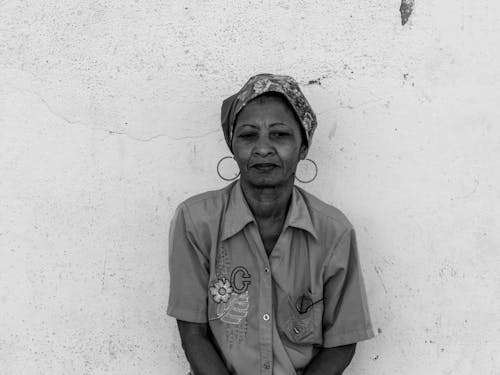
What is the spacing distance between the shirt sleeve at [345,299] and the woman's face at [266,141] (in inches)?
13.8

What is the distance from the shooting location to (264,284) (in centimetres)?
219

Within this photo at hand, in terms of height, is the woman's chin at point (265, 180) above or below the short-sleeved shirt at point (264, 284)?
above

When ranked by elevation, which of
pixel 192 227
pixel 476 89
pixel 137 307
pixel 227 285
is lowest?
pixel 137 307

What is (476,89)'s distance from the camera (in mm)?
2410

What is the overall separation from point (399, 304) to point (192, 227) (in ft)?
2.98

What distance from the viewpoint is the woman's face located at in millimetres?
2092

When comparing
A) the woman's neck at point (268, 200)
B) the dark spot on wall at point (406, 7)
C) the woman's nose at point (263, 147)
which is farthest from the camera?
the dark spot on wall at point (406, 7)

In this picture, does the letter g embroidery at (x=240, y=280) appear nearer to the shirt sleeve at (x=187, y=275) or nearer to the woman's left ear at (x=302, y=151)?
the shirt sleeve at (x=187, y=275)

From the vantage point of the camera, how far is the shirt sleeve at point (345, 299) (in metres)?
2.21

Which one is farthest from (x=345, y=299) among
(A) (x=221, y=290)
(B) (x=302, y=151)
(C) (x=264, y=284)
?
(B) (x=302, y=151)

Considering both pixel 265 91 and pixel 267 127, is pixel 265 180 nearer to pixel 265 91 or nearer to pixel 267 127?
pixel 267 127

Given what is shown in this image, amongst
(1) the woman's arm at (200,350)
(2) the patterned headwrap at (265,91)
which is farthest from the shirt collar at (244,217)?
(1) the woman's arm at (200,350)

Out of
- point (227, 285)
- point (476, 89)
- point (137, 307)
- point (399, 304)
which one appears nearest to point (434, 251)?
point (399, 304)

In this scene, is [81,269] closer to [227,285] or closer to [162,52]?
[227,285]
